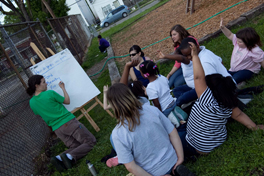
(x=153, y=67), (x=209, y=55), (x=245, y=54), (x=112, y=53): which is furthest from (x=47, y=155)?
(x=112, y=53)

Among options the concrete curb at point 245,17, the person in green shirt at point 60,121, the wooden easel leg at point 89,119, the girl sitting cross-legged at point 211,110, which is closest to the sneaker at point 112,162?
the person in green shirt at point 60,121

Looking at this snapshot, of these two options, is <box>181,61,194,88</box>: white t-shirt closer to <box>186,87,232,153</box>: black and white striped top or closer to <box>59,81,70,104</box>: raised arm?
<box>186,87,232,153</box>: black and white striped top

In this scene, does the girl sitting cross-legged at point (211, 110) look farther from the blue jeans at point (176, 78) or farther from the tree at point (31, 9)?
the tree at point (31, 9)

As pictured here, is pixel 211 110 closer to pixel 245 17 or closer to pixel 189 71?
pixel 189 71

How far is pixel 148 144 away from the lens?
1.84 meters

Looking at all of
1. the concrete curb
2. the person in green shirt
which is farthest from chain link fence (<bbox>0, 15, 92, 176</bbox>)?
the concrete curb

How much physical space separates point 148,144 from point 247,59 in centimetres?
236

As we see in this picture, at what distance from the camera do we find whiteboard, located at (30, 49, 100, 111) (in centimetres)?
405

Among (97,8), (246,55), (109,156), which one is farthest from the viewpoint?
(97,8)

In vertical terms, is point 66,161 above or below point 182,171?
below

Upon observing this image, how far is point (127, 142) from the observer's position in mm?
1776

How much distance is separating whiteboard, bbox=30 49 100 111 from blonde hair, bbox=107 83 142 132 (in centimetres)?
271

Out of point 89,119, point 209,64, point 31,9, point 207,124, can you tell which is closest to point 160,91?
point 209,64

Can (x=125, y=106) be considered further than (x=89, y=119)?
No
